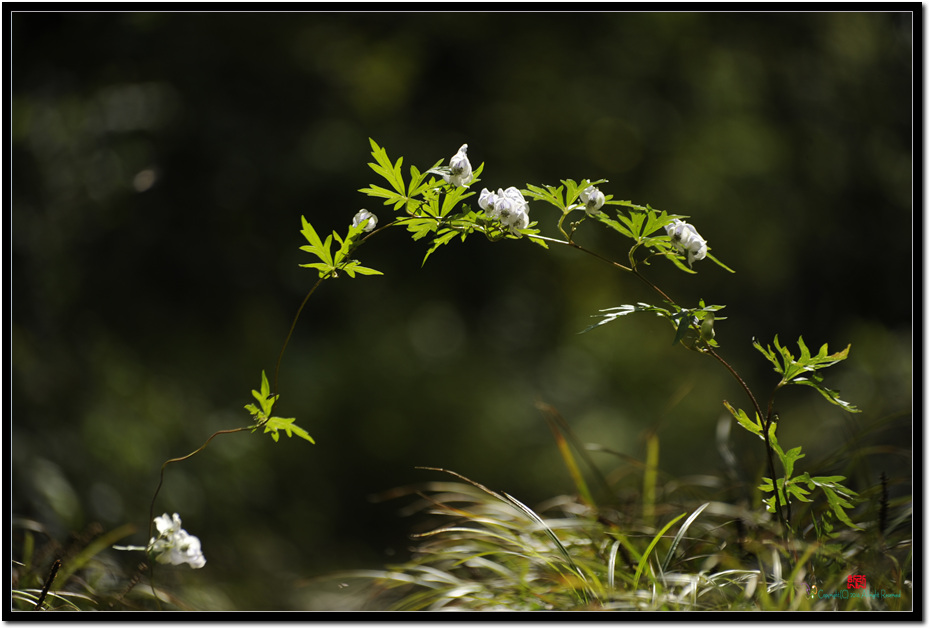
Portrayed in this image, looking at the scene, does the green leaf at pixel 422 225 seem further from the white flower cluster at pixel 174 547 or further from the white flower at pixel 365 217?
the white flower cluster at pixel 174 547

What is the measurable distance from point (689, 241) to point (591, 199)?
0.11 m

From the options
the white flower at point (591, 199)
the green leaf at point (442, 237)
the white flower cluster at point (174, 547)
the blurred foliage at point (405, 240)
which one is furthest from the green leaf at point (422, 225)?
the blurred foliage at point (405, 240)

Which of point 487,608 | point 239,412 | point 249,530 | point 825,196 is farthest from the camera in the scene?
point 825,196

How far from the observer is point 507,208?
2.33 feet

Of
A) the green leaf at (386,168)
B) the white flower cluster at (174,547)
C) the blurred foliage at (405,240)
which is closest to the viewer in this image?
the green leaf at (386,168)

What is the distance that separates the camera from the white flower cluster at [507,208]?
A: 0.71 m

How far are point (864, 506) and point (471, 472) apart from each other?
9.48ft

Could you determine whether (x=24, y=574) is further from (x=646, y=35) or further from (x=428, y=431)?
(x=646, y=35)

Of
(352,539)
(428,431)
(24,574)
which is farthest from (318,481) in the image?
(24,574)

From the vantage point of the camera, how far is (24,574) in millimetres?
1005

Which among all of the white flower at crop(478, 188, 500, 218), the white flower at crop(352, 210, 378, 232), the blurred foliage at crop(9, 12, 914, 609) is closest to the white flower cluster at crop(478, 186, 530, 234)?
the white flower at crop(478, 188, 500, 218)

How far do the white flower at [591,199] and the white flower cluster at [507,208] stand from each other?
0.06 metres

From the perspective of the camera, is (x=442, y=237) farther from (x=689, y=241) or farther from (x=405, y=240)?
(x=405, y=240)

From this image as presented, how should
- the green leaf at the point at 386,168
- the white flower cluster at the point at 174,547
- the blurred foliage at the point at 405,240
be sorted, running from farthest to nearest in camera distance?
the blurred foliage at the point at 405,240 < the white flower cluster at the point at 174,547 < the green leaf at the point at 386,168
